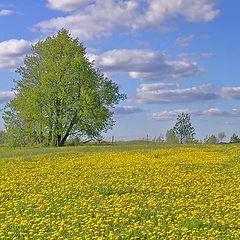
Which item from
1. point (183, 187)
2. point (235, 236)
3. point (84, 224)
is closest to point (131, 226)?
point (84, 224)

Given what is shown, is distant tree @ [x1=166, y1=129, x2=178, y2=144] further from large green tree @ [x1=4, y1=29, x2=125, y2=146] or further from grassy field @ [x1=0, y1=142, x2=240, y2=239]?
grassy field @ [x1=0, y1=142, x2=240, y2=239]

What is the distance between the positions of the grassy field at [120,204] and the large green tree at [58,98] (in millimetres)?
33541

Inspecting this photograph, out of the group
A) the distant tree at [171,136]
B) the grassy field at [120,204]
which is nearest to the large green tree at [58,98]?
the distant tree at [171,136]

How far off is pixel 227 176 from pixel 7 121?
42.6 m

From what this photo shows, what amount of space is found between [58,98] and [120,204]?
1720 inches

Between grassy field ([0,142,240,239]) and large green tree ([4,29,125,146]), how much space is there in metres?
33.5

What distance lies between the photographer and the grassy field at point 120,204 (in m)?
9.75

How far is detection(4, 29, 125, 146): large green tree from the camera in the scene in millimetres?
55156

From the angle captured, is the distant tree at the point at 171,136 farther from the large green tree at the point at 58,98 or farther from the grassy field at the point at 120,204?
the grassy field at the point at 120,204

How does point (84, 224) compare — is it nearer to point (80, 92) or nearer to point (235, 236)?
point (235, 236)

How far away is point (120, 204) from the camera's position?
1277 cm

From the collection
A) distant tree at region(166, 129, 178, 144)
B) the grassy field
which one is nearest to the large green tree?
distant tree at region(166, 129, 178, 144)

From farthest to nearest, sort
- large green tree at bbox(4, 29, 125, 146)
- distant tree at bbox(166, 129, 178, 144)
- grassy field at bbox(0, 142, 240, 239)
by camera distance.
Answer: distant tree at bbox(166, 129, 178, 144), large green tree at bbox(4, 29, 125, 146), grassy field at bbox(0, 142, 240, 239)

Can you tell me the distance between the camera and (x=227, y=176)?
19.8m
